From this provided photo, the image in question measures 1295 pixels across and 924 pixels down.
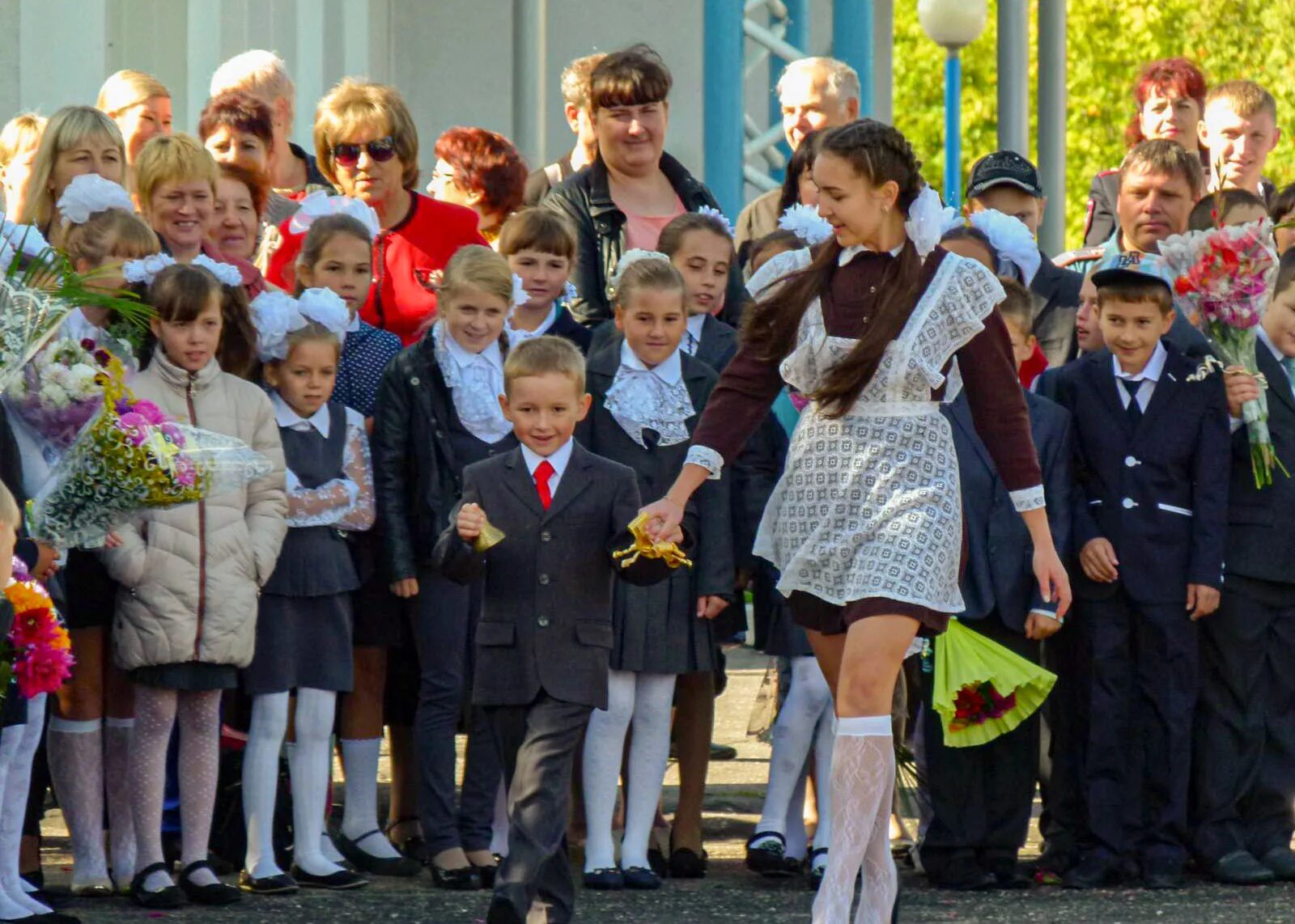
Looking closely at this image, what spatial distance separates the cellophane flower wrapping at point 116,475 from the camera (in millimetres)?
6730

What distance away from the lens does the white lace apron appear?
6230 mm

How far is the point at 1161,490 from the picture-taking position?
785 cm

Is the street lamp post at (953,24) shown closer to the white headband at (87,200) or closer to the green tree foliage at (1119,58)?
the white headband at (87,200)

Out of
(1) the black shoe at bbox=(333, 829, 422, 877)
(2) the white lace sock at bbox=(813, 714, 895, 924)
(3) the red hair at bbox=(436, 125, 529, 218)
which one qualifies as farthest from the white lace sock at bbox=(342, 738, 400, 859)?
(3) the red hair at bbox=(436, 125, 529, 218)

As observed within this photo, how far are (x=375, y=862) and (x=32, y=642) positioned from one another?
6.13ft

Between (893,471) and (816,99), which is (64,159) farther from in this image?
(816,99)

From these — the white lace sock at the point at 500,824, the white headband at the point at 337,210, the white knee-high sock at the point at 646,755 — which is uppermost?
the white headband at the point at 337,210

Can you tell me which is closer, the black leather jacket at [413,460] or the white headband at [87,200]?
the white headband at [87,200]

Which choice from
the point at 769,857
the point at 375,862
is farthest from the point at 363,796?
the point at 769,857

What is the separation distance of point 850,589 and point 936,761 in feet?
5.92

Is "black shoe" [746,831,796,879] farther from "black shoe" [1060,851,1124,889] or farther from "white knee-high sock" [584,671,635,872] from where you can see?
"black shoe" [1060,851,1124,889]

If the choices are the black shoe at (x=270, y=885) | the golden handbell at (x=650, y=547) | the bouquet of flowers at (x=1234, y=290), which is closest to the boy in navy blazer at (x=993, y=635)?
the bouquet of flowers at (x=1234, y=290)

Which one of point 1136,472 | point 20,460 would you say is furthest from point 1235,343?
point 20,460

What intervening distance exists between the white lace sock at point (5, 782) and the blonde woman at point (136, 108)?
3.19 meters
